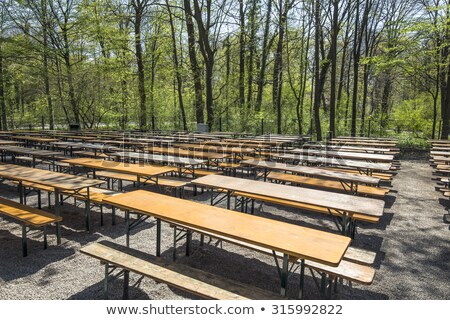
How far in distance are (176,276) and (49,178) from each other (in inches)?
125

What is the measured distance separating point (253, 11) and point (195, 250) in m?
17.4

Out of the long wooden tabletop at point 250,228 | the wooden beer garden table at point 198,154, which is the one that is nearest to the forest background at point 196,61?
the wooden beer garden table at point 198,154

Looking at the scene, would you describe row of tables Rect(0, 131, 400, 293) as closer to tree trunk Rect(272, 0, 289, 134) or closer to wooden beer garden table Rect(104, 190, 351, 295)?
wooden beer garden table Rect(104, 190, 351, 295)

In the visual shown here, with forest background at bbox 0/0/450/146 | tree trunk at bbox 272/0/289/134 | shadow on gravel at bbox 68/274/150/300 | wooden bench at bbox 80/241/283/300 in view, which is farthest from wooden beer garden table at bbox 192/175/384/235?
tree trunk at bbox 272/0/289/134

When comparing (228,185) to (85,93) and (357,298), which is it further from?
(85,93)

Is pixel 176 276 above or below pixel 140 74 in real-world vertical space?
below

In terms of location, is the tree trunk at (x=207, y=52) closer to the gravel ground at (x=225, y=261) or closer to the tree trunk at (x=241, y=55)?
the tree trunk at (x=241, y=55)

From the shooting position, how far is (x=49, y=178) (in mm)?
4848

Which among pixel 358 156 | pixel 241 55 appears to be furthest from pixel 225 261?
pixel 241 55

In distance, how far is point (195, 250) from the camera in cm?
423

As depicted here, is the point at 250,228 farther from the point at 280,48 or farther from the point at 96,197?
the point at 280,48

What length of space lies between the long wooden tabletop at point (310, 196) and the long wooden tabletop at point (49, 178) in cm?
167

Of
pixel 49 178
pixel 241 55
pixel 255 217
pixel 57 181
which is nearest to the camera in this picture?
pixel 255 217

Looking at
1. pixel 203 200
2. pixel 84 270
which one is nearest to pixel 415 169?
pixel 203 200
